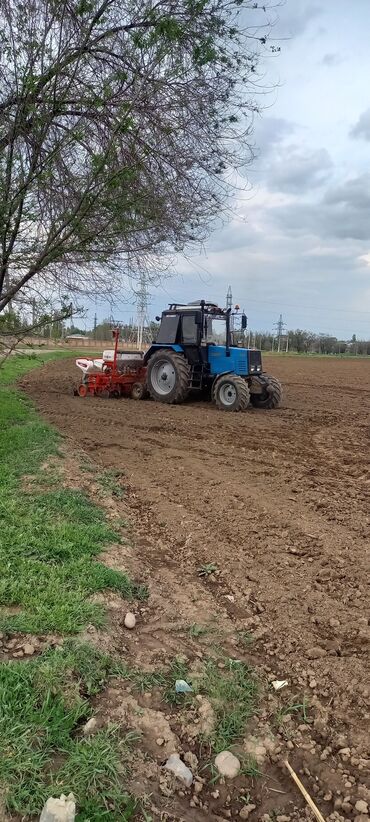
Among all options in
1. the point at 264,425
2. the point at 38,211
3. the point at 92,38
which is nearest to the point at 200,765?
the point at 38,211

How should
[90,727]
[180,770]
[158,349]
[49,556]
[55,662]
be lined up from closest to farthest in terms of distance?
[180,770]
[90,727]
[55,662]
[49,556]
[158,349]

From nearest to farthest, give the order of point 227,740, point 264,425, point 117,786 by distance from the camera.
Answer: point 117,786 → point 227,740 → point 264,425

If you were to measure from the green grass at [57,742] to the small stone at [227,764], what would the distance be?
1.40 ft

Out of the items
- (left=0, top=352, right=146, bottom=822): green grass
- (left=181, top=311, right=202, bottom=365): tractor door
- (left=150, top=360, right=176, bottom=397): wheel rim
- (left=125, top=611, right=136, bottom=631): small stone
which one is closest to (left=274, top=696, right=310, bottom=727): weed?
(left=0, top=352, right=146, bottom=822): green grass

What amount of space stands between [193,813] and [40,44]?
5.41 meters

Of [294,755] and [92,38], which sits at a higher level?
[92,38]

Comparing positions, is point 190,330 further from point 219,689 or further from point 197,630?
point 219,689

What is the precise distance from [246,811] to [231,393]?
10.9 m

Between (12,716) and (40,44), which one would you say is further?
(40,44)

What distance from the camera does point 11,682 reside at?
265 centimetres

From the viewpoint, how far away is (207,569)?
14.2 feet

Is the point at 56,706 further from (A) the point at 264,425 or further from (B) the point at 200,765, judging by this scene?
(A) the point at 264,425

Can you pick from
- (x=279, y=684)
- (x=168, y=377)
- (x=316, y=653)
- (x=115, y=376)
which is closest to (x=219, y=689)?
(x=279, y=684)

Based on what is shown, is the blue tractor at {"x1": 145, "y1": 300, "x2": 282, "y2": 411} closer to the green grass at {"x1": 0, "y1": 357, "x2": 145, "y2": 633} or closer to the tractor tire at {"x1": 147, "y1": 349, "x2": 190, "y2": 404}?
the tractor tire at {"x1": 147, "y1": 349, "x2": 190, "y2": 404}
